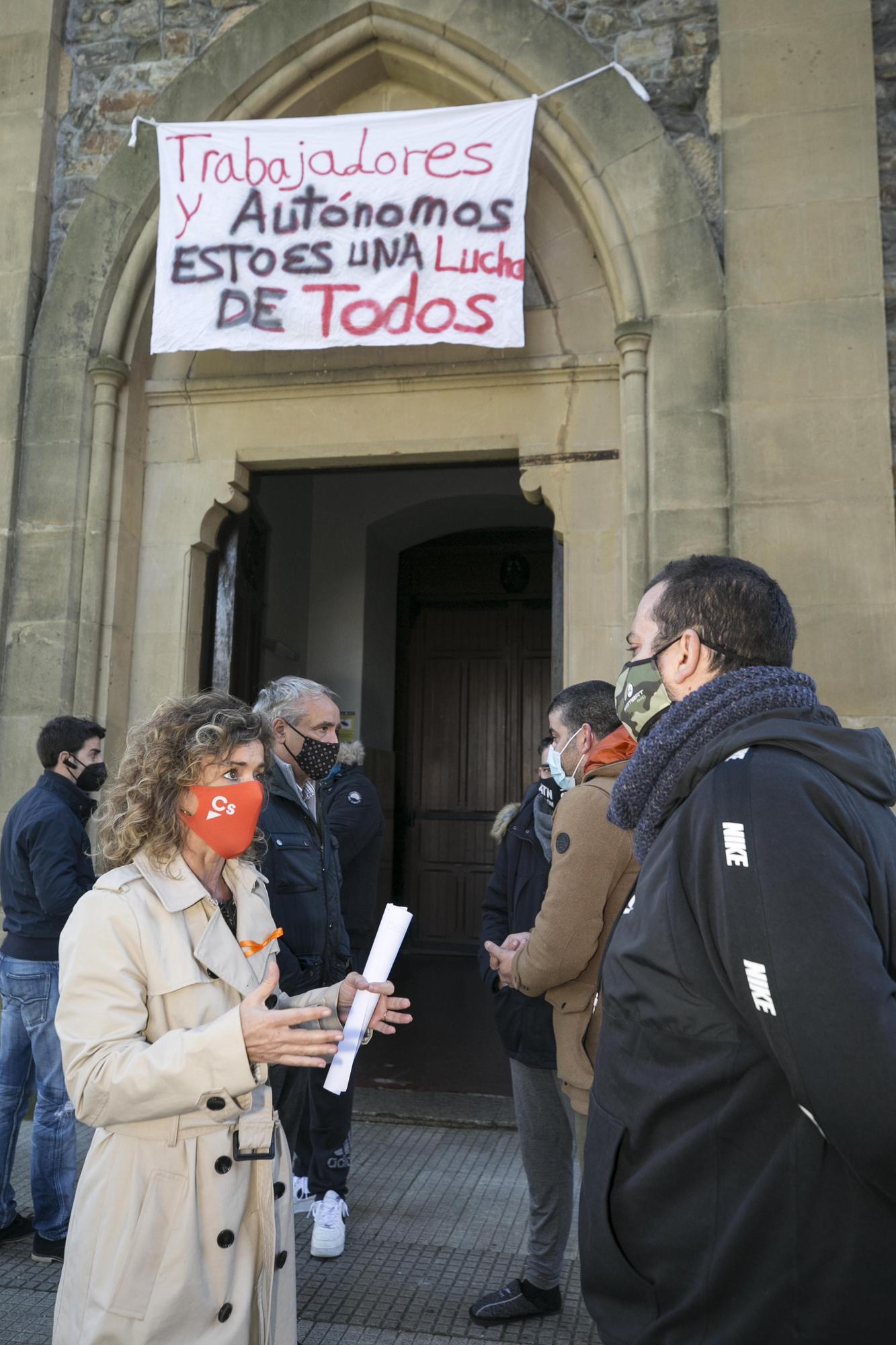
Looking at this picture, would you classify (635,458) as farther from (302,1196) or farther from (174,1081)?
(174,1081)

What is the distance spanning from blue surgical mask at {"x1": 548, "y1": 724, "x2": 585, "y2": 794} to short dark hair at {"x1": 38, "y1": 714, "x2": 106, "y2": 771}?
1.89 meters

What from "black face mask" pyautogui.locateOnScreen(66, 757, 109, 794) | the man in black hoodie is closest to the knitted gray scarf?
the man in black hoodie

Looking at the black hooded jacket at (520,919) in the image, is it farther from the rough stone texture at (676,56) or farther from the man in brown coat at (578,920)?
the rough stone texture at (676,56)

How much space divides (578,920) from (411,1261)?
165 centimetres

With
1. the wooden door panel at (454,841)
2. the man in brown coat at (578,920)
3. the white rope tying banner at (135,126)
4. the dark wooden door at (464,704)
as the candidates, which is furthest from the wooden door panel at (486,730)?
the man in brown coat at (578,920)

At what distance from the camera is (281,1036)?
1.75 metres

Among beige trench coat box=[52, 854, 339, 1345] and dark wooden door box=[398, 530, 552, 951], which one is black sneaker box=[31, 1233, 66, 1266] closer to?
beige trench coat box=[52, 854, 339, 1345]

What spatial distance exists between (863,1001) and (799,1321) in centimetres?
41

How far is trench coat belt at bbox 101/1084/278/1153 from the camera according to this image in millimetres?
1856

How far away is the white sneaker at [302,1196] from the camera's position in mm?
3846

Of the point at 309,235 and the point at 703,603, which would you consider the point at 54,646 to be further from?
the point at 703,603

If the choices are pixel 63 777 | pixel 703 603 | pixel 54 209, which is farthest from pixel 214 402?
pixel 703 603

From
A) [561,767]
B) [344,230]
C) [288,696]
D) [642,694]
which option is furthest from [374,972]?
[344,230]

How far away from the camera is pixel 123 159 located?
6012 millimetres
